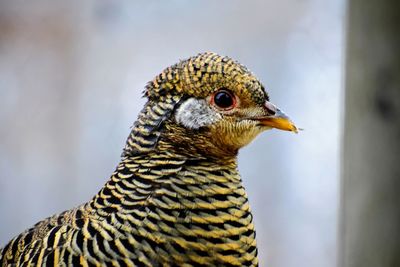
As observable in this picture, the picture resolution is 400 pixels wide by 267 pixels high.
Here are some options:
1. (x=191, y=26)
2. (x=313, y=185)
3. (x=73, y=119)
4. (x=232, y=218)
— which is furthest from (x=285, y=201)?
(x=232, y=218)

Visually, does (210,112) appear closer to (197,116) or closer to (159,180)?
(197,116)

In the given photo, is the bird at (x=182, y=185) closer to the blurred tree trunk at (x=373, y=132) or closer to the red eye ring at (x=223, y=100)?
the red eye ring at (x=223, y=100)

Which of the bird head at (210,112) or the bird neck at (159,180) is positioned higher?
the bird head at (210,112)

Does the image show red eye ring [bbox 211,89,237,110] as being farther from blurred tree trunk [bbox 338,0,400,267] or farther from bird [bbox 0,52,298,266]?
blurred tree trunk [bbox 338,0,400,267]

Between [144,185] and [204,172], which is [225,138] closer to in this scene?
[204,172]

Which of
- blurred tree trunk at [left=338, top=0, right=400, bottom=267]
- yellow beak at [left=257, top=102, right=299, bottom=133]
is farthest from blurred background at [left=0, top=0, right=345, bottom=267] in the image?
yellow beak at [left=257, top=102, right=299, bottom=133]

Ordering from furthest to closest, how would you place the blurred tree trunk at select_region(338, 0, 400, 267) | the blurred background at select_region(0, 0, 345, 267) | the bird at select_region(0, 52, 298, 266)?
the blurred background at select_region(0, 0, 345, 267)
the blurred tree trunk at select_region(338, 0, 400, 267)
the bird at select_region(0, 52, 298, 266)

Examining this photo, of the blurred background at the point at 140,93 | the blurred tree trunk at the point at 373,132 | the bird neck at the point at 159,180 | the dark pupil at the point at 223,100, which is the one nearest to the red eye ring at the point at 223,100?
the dark pupil at the point at 223,100
